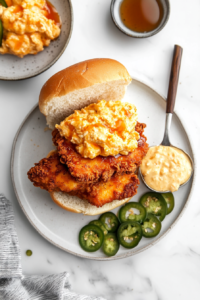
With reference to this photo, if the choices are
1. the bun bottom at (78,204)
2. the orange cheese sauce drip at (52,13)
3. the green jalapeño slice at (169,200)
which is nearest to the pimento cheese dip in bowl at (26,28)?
the orange cheese sauce drip at (52,13)

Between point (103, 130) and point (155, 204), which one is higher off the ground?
point (103, 130)

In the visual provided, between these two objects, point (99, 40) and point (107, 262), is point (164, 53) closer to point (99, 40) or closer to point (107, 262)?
point (99, 40)

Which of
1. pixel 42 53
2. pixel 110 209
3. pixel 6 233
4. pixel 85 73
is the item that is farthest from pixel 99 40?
pixel 6 233

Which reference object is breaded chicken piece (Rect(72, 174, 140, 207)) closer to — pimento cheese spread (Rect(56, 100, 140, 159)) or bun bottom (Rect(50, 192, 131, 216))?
bun bottom (Rect(50, 192, 131, 216))

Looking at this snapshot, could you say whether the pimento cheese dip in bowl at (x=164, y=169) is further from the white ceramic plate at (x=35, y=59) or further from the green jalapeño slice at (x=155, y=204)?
the white ceramic plate at (x=35, y=59)

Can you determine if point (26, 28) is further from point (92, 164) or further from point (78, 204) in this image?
point (78, 204)

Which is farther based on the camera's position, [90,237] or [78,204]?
[90,237]

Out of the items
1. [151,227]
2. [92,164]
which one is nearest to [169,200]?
[151,227]
